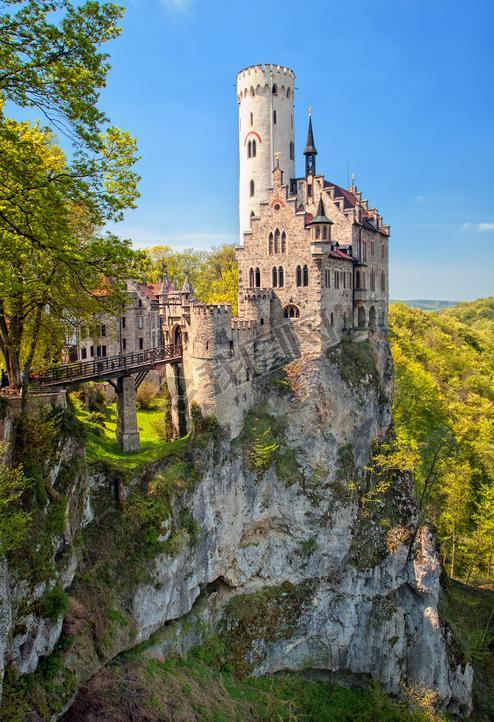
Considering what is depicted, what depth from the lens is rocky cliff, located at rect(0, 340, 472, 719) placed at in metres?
26.4

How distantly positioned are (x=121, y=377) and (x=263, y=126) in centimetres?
2454

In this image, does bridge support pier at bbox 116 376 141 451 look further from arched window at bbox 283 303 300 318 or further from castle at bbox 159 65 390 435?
arched window at bbox 283 303 300 318

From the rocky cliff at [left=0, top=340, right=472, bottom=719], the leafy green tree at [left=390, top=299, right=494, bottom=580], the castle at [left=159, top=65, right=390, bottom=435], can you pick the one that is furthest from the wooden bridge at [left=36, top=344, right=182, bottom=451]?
the leafy green tree at [left=390, top=299, right=494, bottom=580]

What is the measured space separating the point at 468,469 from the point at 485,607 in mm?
11208

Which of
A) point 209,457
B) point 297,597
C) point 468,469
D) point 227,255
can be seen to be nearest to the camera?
point 209,457

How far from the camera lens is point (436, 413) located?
2160 inches

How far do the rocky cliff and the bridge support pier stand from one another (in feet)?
6.92

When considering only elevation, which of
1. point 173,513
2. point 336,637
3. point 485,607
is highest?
point 173,513

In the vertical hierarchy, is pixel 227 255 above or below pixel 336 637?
above

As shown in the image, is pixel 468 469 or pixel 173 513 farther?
pixel 468 469

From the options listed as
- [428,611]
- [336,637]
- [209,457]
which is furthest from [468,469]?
[209,457]

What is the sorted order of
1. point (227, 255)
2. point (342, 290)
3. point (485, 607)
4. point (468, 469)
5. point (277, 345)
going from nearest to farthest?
point (277, 345) → point (342, 290) → point (485, 607) → point (468, 469) → point (227, 255)

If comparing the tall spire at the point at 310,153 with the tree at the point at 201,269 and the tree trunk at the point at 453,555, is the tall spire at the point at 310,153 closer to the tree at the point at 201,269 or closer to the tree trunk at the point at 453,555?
the tree at the point at 201,269

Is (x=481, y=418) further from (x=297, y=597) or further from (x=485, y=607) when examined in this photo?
(x=297, y=597)
